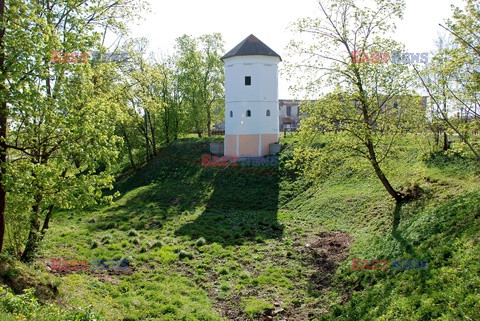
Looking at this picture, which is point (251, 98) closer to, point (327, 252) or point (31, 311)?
point (327, 252)

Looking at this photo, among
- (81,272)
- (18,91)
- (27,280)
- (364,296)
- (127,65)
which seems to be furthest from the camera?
(127,65)

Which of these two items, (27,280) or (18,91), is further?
(27,280)

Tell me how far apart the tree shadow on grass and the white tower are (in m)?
3.24

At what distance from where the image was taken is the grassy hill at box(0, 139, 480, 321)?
9.09 meters

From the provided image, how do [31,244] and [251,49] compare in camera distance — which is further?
[251,49]

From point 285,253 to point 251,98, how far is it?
739 inches

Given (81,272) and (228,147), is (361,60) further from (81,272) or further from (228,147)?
(228,147)

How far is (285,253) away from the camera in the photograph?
1503cm

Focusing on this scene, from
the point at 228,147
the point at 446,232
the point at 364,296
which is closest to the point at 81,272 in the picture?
the point at 364,296

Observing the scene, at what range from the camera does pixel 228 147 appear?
108ft

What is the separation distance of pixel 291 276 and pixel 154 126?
99.7 ft

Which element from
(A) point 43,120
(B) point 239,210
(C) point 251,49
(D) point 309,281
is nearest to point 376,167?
(D) point 309,281

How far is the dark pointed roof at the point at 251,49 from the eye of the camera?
31547 mm

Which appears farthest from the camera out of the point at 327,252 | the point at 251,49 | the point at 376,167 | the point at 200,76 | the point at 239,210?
the point at 200,76
